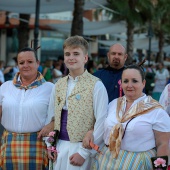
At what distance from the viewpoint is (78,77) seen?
396cm

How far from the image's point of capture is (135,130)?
11.6 ft

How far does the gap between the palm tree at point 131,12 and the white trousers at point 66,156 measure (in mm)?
16975

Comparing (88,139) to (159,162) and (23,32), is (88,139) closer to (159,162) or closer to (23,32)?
(159,162)

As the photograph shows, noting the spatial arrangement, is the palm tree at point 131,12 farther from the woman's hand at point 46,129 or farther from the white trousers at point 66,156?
the white trousers at point 66,156

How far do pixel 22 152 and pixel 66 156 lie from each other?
0.59 meters

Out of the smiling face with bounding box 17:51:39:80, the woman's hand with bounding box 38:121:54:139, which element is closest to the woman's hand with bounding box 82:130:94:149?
the woman's hand with bounding box 38:121:54:139

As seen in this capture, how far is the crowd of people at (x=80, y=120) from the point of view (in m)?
Result: 3.58

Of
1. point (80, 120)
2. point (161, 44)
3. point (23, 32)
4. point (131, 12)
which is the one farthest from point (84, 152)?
point (161, 44)

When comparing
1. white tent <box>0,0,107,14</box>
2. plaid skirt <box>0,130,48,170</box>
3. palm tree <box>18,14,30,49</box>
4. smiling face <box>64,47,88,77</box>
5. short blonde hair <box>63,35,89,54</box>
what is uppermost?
white tent <box>0,0,107,14</box>

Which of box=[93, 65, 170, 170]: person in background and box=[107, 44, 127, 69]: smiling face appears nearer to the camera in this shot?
→ box=[93, 65, 170, 170]: person in background

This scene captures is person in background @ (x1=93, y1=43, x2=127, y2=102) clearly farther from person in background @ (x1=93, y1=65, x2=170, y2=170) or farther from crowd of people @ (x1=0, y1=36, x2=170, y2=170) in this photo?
person in background @ (x1=93, y1=65, x2=170, y2=170)

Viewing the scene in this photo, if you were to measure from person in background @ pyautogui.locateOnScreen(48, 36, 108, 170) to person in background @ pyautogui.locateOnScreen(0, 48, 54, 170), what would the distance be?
35cm

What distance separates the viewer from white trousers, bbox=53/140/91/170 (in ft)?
12.8

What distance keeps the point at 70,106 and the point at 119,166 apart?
68cm
